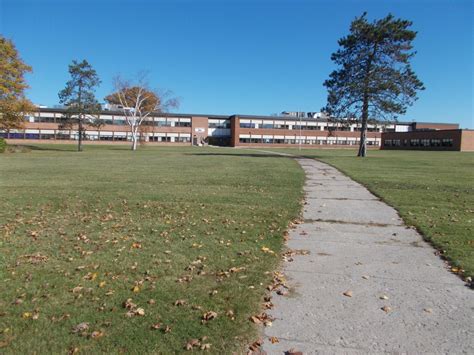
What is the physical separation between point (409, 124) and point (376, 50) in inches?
3633

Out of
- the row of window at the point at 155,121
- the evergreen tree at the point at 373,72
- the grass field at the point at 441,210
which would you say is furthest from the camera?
the row of window at the point at 155,121

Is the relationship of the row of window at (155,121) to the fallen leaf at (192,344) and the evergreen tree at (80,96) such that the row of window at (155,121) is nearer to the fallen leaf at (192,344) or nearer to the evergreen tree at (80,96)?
the evergreen tree at (80,96)

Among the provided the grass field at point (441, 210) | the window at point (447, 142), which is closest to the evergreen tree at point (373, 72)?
the grass field at point (441, 210)

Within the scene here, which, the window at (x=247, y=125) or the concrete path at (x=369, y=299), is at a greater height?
the window at (x=247, y=125)

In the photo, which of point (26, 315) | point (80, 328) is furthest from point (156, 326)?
point (26, 315)

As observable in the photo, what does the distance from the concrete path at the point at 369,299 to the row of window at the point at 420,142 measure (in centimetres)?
9200

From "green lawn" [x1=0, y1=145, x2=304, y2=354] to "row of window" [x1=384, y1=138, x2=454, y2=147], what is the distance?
89964mm

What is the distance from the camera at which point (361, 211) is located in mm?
A: 10273

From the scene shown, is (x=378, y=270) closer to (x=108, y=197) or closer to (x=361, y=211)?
(x=361, y=211)

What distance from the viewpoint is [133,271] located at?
215 inches

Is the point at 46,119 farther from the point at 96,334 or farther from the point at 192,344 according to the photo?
the point at 192,344

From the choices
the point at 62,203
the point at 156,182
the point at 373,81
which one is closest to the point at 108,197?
the point at 62,203

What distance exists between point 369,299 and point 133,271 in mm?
2979

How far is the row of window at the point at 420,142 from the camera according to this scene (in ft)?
294
